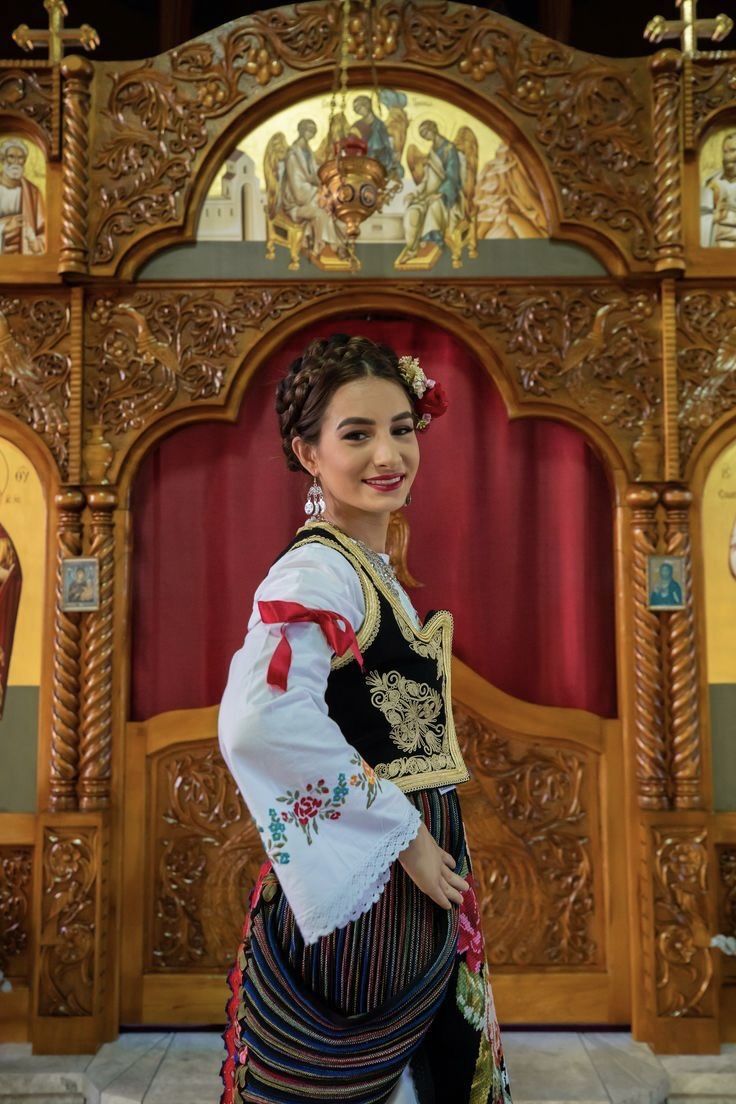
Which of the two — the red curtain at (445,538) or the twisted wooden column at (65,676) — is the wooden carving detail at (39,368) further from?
the red curtain at (445,538)

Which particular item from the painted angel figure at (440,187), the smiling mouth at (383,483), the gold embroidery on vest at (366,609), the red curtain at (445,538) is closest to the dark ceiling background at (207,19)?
the painted angel figure at (440,187)

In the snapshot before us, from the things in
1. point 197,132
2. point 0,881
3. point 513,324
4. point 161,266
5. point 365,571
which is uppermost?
point 197,132

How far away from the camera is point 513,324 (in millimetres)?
3562

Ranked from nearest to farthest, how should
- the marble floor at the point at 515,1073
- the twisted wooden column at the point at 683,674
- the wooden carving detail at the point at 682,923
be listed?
the marble floor at the point at 515,1073 < the wooden carving detail at the point at 682,923 < the twisted wooden column at the point at 683,674

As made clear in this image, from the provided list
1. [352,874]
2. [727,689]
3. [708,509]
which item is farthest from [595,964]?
[352,874]

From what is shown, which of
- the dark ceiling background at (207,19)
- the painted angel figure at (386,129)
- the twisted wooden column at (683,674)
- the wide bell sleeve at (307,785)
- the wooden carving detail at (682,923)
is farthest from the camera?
the dark ceiling background at (207,19)

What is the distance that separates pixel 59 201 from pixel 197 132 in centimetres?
56

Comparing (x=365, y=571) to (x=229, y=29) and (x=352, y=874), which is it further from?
(x=229, y=29)

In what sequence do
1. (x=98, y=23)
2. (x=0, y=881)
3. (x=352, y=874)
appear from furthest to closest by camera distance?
(x=98, y=23) < (x=0, y=881) < (x=352, y=874)

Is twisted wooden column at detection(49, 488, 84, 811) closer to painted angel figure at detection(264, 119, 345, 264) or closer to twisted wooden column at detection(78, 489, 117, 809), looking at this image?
twisted wooden column at detection(78, 489, 117, 809)

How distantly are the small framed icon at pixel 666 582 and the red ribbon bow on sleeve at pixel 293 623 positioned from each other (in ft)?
7.30

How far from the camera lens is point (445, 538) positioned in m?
3.62

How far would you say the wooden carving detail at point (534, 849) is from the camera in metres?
3.47

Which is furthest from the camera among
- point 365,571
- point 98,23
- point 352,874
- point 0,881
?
point 98,23
